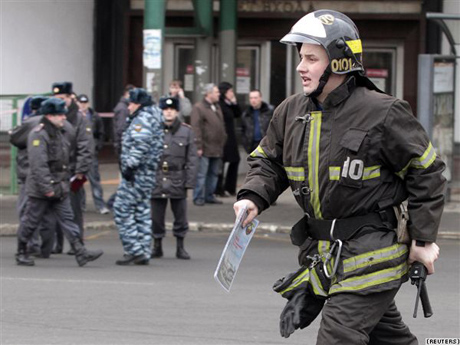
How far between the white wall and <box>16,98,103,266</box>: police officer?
946cm

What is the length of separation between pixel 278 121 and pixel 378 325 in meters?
1.04

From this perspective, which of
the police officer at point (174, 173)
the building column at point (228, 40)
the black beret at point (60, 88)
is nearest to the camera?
the police officer at point (174, 173)

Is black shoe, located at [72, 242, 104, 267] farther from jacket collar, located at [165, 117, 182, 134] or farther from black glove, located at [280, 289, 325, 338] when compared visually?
black glove, located at [280, 289, 325, 338]

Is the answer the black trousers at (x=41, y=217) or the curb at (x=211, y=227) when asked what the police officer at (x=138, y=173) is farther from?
the curb at (x=211, y=227)

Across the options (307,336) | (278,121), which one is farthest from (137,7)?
(278,121)

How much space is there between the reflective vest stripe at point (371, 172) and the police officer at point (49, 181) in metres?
6.47

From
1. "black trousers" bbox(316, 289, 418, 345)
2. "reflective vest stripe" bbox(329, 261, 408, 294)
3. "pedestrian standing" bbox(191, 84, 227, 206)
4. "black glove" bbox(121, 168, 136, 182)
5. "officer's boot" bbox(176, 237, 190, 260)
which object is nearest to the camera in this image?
"black trousers" bbox(316, 289, 418, 345)

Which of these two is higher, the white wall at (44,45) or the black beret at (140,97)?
the white wall at (44,45)

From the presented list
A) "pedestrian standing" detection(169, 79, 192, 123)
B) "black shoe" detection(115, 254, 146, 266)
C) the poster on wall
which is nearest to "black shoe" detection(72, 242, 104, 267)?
"black shoe" detection(115, 254, 146, 266)

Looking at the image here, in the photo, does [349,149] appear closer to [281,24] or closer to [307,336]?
[307,336]

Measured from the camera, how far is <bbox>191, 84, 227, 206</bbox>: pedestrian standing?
53.0ft

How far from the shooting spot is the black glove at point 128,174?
35.9 ft

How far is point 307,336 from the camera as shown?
769 centimetres

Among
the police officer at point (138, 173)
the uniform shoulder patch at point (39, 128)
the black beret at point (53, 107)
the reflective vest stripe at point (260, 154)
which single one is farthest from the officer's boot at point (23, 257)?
the reflective vest stripe at point (260, 154)
